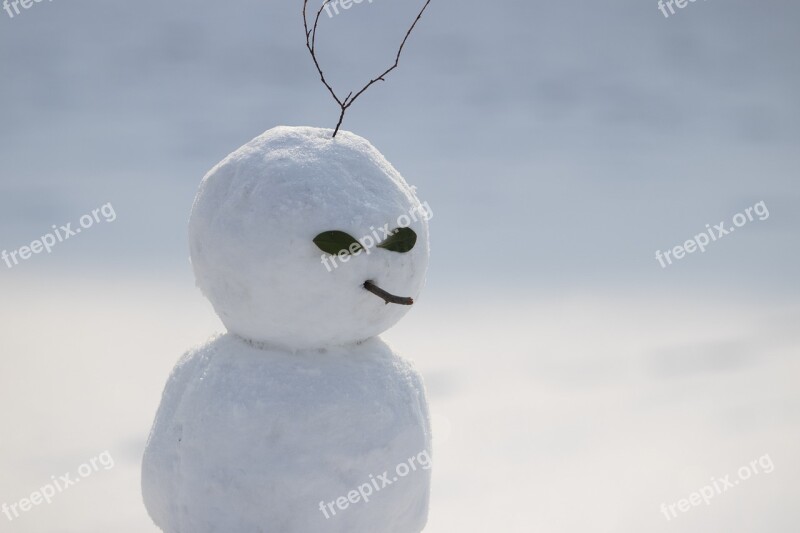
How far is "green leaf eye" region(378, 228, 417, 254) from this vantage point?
2494mm

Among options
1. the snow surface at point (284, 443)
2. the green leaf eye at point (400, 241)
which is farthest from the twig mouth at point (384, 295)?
the snow surface at point (284, 443)

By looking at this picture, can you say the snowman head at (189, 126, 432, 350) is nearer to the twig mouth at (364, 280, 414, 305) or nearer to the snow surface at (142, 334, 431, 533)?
the twig mouth at (364, 280, 414, 305)

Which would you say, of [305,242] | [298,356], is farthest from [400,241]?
[298,356]

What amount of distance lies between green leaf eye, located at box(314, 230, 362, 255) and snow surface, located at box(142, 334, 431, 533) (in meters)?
0.40

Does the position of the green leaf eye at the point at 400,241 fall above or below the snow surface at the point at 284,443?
above

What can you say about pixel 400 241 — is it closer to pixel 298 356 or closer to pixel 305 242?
pixel 305 242

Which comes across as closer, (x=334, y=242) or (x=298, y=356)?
(x=334, y=242)

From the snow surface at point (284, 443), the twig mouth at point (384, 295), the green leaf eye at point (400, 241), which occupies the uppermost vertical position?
the green leaf eye at point (400, 241)

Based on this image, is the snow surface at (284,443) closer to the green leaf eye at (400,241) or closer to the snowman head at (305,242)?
the snowman head at (305,242)

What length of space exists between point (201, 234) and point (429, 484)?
1.15 metres

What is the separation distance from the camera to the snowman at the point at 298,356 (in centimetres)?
245

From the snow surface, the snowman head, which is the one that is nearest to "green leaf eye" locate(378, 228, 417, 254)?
the snowman head

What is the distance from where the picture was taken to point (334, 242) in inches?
94.3

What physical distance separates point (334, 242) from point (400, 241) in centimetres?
23
